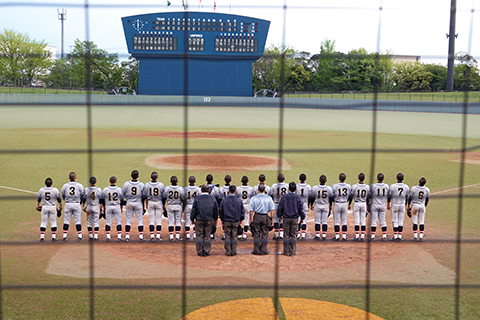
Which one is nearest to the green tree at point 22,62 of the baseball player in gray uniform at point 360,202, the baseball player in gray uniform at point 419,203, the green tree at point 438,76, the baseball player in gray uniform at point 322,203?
the green tree at point 438,76

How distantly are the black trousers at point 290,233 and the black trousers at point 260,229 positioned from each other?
1.11 feet

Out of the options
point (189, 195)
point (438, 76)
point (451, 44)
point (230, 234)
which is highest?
point (451, 44)

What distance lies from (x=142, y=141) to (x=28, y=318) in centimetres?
2030

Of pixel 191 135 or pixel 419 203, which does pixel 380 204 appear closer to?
pixel 419 203

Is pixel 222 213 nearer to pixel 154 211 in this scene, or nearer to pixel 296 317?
pixel 154 211

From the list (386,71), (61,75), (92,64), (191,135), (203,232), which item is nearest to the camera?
(92,64)

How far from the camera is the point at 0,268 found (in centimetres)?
783

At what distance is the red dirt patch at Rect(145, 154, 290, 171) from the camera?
713 inches

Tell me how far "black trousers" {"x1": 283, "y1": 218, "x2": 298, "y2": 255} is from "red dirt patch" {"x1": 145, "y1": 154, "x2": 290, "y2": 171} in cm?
900

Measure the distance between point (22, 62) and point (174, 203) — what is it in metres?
4.50

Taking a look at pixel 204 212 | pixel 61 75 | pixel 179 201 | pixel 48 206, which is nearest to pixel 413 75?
pixel 204 212

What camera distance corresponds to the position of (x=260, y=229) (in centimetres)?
877

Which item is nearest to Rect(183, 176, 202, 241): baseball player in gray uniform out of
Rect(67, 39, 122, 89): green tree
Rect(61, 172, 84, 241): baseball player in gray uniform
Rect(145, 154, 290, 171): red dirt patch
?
Rect(61, 172, 84, 241): baseball player in gray uniform

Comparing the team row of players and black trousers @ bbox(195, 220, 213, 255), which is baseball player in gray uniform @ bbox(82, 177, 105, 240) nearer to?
the team row of players
